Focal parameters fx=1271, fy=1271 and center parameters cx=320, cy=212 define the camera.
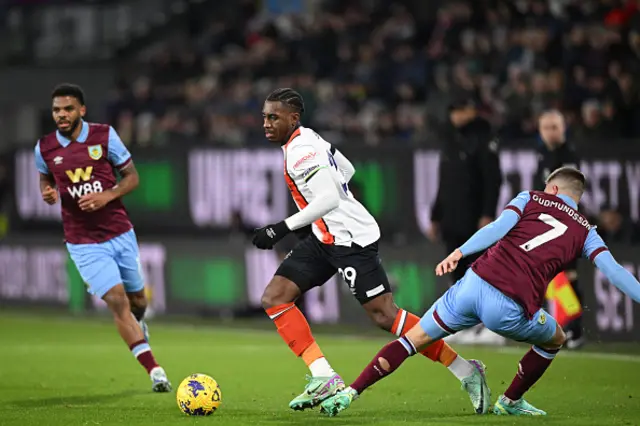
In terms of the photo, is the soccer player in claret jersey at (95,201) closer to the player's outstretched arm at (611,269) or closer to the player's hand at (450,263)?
the player's hand at (450,263)

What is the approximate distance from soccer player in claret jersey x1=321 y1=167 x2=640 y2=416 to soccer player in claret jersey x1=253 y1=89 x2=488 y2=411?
20.1 inches

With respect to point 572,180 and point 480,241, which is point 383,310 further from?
point 572,180

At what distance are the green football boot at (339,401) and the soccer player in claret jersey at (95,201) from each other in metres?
2.59

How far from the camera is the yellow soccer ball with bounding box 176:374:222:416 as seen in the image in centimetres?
Answer: 907

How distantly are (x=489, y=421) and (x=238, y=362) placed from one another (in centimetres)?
515

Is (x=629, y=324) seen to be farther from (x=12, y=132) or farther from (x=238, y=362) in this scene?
(x=12, y=132)

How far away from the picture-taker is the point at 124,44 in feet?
91.0

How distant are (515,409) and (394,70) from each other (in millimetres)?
12594

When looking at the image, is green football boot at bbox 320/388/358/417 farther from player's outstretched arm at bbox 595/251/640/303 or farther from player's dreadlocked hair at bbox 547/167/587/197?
player's dreadlocked hair at bbox 547/167/587/197

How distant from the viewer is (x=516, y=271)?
8445 mm

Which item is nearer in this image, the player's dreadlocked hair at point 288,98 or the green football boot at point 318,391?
the green football boot at point 318,391

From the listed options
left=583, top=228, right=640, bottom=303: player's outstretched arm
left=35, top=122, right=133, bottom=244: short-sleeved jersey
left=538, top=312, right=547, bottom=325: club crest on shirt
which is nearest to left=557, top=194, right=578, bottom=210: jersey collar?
left=583, top=228, right=640, bottom=303: player's outstretched arm

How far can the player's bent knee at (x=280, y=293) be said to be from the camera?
9.29 metres

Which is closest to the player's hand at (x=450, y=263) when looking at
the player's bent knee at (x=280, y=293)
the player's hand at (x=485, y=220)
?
the player's bent knee at (x=280, y=293)
